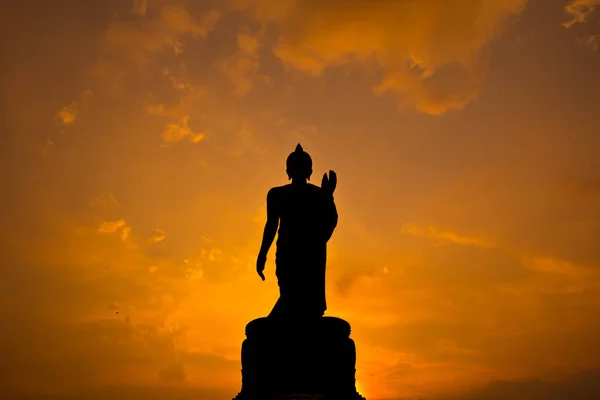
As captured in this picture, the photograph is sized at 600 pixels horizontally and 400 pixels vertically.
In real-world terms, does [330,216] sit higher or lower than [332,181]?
lower

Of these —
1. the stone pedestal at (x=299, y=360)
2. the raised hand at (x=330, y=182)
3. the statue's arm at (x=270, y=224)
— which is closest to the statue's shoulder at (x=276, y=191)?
the statue's arm at (x=270, y=224)

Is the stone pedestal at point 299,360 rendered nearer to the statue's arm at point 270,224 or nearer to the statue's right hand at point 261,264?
the statue's right hand at point 261,264

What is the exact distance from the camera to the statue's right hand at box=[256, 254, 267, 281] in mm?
11578

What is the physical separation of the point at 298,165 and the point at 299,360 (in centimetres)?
344

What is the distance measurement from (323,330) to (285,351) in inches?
28.1

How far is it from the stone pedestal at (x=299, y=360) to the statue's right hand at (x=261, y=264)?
989 mm

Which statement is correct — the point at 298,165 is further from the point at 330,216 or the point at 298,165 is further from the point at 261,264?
the point at 261,264

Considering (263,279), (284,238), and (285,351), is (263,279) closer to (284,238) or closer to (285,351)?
(284,238)

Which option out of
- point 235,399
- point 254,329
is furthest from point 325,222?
point 235,399

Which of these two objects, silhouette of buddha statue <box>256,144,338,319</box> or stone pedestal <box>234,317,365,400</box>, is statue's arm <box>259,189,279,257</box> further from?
stone pedestal <box>234,317,365,400</box>

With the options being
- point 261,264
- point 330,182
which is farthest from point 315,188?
point 261,264

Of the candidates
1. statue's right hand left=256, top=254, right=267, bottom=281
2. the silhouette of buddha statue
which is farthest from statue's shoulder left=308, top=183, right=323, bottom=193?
statue's right hand left=256, top=254, right=267, bottom=281

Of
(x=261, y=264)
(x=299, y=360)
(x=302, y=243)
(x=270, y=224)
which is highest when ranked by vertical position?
(x=270, y=224)

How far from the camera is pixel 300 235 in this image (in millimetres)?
11477
